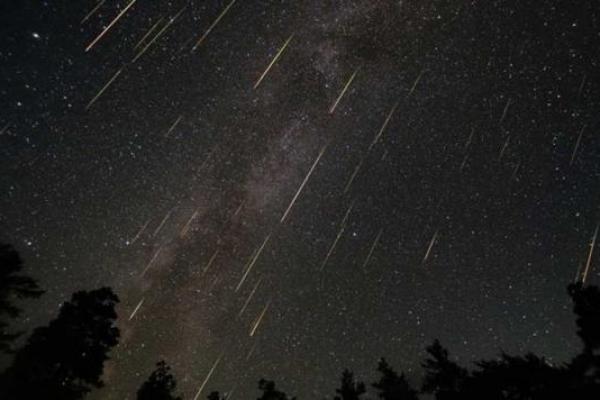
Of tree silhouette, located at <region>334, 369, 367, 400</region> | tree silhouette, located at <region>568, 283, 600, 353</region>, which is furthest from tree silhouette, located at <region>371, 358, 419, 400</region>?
tree silhouette, located at <region>568, 283, 600, 353</region>

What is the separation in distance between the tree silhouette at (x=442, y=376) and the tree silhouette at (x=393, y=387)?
141 inches

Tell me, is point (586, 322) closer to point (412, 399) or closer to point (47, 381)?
point (412, 399)

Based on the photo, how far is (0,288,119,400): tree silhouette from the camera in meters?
14.8

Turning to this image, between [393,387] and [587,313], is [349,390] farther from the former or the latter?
[587,313]

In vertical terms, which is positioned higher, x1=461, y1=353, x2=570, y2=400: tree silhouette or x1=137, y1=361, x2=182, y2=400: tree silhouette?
x1=461, y1=353, x2=570, y2=400: tree silhouette

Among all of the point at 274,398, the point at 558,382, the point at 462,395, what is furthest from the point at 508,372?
the point at 274,398

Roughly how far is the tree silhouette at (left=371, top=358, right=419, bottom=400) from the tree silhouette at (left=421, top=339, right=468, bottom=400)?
11.7 feet

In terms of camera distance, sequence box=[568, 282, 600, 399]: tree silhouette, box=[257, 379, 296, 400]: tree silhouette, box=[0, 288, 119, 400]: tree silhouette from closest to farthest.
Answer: box=[568, 282, 600, 399]: tree silhouette → box=[0, 288, 119, 400]: tree silhouette → box=[257, 379, 296, 400]: tree silhouette

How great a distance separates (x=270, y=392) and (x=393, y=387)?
648cm

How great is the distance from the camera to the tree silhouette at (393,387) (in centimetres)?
1980

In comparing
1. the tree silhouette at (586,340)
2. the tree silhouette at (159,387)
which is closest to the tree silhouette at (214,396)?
the tree silhouette at (159,387)

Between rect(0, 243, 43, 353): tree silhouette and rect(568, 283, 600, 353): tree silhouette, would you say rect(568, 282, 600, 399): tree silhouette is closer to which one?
rect(568, 283, 600, 353): tree silhouette

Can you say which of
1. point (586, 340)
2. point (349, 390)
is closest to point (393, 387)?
point (349, 390)

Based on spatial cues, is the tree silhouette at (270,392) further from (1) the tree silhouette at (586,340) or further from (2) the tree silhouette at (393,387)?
(1) the tree silhouette at (586,340)
